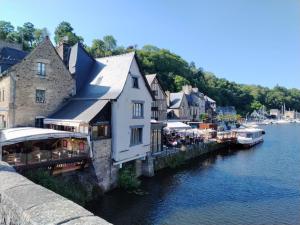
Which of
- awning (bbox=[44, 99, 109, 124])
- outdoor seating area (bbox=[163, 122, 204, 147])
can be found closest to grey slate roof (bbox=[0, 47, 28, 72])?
awning (bbox=[44, 99, 109, 124])

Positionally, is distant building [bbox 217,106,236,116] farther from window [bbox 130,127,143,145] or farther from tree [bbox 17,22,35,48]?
window [bbox 130,127,143,145]

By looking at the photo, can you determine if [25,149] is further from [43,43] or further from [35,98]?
[43,43]

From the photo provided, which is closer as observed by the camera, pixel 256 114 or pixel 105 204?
pixel 105 204

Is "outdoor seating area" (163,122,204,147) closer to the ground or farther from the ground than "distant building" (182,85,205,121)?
closer to the ground

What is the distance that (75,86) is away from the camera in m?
27.3

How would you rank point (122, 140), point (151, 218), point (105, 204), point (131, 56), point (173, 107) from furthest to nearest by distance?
1. point (173, 107)
2. point (131, 56)
3. point (122, 140)
4. point (105, 204)
5. point (151, 218)

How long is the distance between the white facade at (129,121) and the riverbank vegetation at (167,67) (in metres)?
11.0

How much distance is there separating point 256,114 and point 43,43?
507ft

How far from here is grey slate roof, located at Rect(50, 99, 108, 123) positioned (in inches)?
894

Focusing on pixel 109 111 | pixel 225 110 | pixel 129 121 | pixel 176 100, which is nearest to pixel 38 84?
pixel 109 111

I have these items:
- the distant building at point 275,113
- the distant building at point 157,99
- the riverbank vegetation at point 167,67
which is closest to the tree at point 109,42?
the riverbank vegetation at point 167,67

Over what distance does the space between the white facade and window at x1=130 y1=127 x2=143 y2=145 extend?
0.29 m

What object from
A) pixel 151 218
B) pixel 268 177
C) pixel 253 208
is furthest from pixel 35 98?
pixel 268 177

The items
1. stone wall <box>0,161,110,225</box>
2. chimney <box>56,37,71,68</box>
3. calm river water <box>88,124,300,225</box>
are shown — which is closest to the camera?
stone wall <box>0,161,110,225</box>
